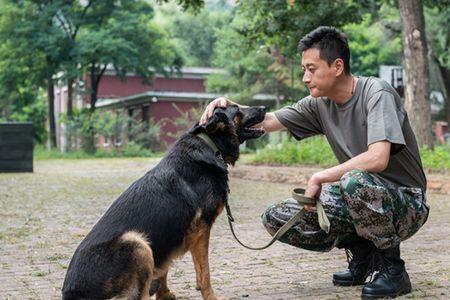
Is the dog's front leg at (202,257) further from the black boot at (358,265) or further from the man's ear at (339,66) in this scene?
the man's ear at (339,66)

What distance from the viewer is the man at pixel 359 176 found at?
4.38 meters

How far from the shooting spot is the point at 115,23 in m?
39.4

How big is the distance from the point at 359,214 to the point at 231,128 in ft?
3.31

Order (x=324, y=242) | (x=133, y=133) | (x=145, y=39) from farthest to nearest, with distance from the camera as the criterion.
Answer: (x=145, y=39) < (x=133, y=133) < (x=324, y=242)

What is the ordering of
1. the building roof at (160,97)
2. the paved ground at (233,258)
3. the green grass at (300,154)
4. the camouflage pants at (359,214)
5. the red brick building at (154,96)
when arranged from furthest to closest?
the red brick building at (154,96), the building roof at (160,97), the green grass at (300,154), the paved ground at (233,258), the camouflage pants at (359,214)

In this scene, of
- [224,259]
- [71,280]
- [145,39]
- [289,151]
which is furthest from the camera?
[145,39]

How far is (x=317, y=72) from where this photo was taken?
455cm

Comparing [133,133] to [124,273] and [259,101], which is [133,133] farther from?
[124,273]

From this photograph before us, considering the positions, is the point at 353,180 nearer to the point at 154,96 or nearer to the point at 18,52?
the point at 18,52

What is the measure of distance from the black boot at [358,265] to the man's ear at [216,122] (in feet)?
4.52

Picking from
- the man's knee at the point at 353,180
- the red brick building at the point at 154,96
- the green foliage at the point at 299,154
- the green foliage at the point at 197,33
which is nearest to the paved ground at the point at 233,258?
the man's knee at the point at 353,180

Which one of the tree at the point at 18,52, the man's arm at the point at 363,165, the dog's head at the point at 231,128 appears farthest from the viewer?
the tree at the point at 18,52

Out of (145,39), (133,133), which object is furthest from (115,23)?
(133,133)

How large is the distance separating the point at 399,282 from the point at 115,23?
1436 inches
